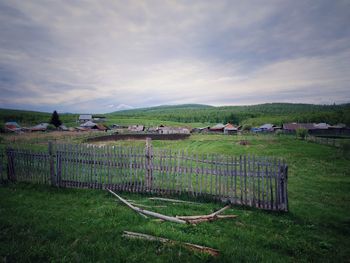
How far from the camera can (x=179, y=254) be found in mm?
4355

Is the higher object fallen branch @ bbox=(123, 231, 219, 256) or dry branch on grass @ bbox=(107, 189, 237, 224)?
fallen branch @ bbox=(123, 231, 219, 256)

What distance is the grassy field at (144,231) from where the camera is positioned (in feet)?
14.4

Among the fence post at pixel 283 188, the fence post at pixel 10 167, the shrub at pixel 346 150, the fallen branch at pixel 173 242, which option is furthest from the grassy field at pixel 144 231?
the shrub at pixel 346 150

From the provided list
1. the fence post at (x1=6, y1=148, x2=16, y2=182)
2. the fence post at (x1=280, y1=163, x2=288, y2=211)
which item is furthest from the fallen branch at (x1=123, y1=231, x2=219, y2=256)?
the fence post at (x1=6, y1=148, x2=16, y2=182)

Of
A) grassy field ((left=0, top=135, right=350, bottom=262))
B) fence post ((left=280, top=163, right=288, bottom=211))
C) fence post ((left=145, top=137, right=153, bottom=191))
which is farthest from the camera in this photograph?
fence post ((left=145, top=137, right=153, bottom=191))

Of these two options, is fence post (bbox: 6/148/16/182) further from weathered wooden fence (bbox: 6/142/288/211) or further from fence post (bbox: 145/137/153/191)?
fence post (bbox: 145/137/153/191)

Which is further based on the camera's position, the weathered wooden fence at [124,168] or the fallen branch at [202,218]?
the weathered wooden fence at [124,168]

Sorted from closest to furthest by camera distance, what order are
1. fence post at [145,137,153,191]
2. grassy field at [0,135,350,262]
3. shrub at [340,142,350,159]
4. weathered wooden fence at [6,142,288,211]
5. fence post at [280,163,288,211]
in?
1. grassy field at [0,135,350,262]
2. fence post at [280,163,288,211]
3. weathered wooden fence at [6,142,288,211]
4. fence post at [145,137,153,191]
5. shrub at [340,142,350,159]

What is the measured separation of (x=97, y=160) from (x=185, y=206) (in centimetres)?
450

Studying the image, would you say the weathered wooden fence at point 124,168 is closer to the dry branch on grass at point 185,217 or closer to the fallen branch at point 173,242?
the dry branch on grass at point 185,217

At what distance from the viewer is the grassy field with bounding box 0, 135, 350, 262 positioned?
4.39m

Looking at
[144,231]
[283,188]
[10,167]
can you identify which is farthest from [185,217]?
[10,167]

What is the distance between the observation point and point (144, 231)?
531cm

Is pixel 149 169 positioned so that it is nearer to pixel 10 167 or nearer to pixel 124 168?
pixel 124 168
